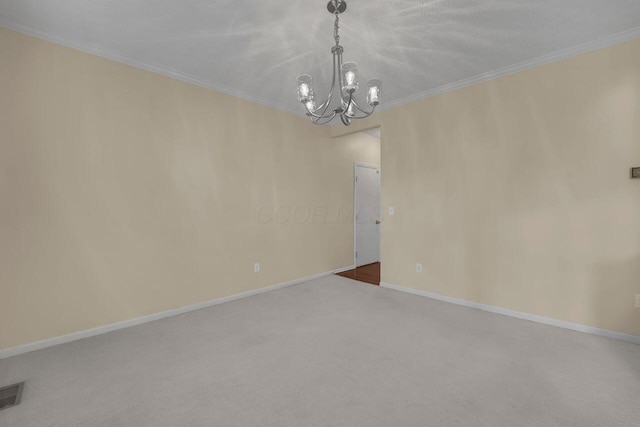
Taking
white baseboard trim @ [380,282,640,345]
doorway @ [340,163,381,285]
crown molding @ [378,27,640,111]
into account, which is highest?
crown molding @ [378,27,640,111]

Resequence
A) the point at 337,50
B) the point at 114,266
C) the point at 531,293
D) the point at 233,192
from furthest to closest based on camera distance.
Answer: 1. the point at 233,192
2. the point at 531,293
3. the point at 114,266
4. the point at 337,50

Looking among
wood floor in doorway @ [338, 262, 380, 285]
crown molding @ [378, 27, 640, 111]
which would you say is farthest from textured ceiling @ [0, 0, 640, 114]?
wood floor in doorway @ [338, 262, 380, 285]

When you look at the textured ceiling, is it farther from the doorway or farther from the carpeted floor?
the carpeted floor

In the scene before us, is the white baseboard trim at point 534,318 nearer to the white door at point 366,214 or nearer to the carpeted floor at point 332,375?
the carpeted floor at point 332,375

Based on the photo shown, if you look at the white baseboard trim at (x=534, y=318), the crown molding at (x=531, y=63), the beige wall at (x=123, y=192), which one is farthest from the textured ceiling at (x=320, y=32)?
the white baseboard trim at (x=534, y=318)

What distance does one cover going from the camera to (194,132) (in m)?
3.15

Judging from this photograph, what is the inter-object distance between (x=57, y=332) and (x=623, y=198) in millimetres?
5097

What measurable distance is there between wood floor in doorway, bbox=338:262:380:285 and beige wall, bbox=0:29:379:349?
1206 mm

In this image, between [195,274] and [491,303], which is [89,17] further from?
[491,303]

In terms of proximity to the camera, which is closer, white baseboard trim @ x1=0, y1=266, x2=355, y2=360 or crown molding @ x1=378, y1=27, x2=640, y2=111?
white baseboard trim @ x1=0, y1=266, x2=355, y2=360

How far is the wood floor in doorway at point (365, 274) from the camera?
440 cm

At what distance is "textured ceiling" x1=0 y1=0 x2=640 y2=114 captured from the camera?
1.98 meters

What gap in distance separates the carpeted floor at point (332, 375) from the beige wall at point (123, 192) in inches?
17.5

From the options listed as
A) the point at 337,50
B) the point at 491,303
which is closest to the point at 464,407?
the point at 491,303
